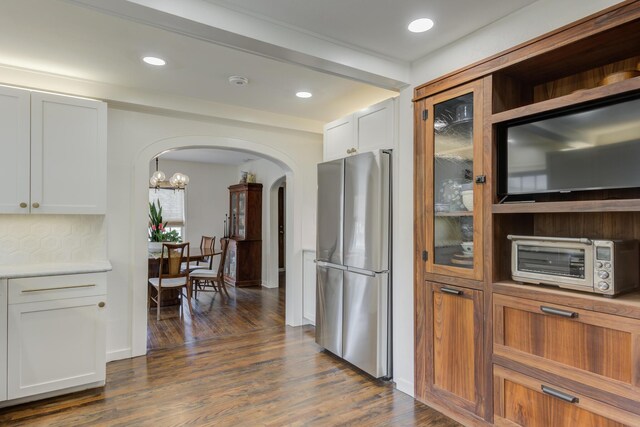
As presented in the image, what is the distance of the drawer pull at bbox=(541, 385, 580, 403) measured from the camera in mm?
1825

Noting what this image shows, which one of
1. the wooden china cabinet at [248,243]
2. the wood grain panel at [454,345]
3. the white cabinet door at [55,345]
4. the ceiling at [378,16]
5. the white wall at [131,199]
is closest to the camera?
the ceiling at [378,16]

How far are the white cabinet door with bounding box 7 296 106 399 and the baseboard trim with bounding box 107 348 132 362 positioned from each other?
619mm

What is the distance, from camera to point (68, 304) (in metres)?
2.76

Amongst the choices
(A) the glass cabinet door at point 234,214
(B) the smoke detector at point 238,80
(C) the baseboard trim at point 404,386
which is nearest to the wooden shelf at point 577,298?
(C) the baseboard trim at point 404,386

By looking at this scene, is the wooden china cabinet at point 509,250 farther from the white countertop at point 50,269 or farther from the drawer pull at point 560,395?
the white countertop at point 50,269

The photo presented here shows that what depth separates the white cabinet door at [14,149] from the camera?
2.73 meters

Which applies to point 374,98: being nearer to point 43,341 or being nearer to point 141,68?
point 141,68

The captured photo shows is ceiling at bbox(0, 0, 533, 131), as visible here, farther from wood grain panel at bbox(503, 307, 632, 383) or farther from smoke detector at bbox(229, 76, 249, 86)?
wood grain panel at bbox(503, 307, 632, 383)

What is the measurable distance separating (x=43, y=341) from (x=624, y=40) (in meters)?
4.06

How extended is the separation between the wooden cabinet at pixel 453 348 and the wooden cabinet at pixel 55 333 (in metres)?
2.52

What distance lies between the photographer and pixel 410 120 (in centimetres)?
285

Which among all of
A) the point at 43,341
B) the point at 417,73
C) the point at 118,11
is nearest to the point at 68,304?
the point at 43,341

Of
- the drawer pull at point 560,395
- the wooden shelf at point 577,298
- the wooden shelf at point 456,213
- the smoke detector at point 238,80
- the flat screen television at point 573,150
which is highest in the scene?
the smoke detector at point 238,80

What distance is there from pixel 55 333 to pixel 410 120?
3.13 meters
